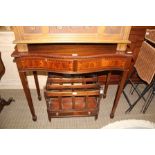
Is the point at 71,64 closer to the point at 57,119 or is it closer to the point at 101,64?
the point at 101,64

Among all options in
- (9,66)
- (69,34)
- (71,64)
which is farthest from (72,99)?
(9,66)

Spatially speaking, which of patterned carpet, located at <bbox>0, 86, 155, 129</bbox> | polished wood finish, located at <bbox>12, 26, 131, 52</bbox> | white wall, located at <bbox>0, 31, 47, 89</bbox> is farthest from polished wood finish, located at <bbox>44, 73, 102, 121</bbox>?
white wall, located at <bbox>0, 31, 47, 89</bbox>

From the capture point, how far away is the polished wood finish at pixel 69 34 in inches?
56.6

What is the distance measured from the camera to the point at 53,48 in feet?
5.57

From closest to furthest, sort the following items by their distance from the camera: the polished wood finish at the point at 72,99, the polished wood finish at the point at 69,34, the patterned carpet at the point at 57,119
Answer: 1. the polished wood finish at the point at 69,34
2. the polished wood finish at the point at 72,99
3. the patterned carpet at the point at 57,119

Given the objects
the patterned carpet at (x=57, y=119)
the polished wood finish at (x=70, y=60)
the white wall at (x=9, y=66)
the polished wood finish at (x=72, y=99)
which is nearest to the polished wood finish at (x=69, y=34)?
the polished wood finish at (x=70, y=60)

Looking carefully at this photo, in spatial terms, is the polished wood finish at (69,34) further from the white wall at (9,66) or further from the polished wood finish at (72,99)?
the white wall at (9,66)

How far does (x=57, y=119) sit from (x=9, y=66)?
3.48 ft

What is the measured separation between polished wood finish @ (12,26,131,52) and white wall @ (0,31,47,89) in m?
0.76

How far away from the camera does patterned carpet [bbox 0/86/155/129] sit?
2.04 m

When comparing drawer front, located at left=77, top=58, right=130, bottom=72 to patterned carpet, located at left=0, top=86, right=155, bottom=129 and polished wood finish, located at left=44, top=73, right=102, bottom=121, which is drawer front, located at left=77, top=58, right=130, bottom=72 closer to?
polished wood finish, located at left=44, top=73, right=102, bottom=121

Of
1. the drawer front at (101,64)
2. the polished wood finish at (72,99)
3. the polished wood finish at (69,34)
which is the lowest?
the polished wood finish at (72,99)

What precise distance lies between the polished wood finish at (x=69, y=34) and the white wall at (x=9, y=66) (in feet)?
2.49
